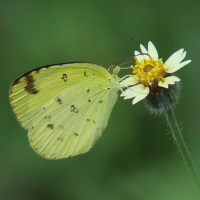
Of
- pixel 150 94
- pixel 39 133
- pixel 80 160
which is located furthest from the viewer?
pixel 80 160

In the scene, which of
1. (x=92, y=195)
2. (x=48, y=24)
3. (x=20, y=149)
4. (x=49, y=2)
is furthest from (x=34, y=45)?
(x=92, y=195)

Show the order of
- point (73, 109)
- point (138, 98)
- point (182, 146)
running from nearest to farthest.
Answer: point (182, 146), point (138, 98), point (73, 109)

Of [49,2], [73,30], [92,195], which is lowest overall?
[92,195]

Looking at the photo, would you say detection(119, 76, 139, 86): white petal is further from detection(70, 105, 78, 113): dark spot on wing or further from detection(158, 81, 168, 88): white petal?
detection(70, 105, 78, 113): dark spot on wing

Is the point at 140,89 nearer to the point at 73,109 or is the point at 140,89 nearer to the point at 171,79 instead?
the point at 171,79

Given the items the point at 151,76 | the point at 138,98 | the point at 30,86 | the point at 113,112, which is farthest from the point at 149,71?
the point at 113,112

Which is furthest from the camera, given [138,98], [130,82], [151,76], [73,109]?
[73,109]

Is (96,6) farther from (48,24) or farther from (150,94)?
(150,94)
